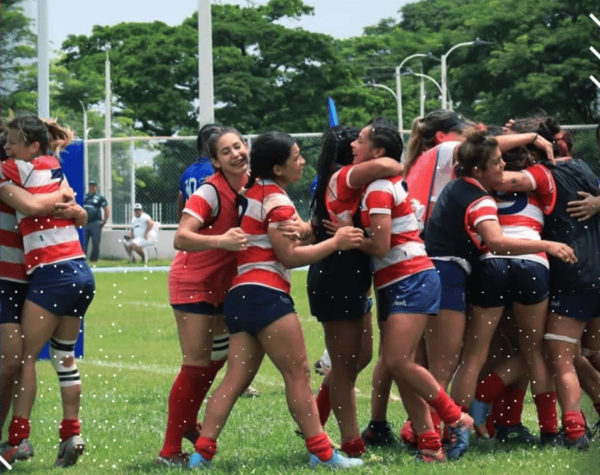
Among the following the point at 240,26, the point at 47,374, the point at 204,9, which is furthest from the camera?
the point at 240,26

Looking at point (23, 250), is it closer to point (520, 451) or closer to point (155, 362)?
point (520, 451)

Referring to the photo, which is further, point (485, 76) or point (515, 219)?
point (485, 76)

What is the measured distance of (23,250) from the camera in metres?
6.69

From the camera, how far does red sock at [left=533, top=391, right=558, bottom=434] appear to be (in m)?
7.07

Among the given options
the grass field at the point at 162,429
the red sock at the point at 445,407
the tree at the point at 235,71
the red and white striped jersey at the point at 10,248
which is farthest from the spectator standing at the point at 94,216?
the tree at the point at 235,71

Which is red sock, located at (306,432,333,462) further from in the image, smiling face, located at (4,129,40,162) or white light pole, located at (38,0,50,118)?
white light pole, located at (38,0,50,118)

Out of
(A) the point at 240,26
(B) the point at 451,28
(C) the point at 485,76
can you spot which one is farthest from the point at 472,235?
(B) the point at 451,28

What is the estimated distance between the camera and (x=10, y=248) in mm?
6668

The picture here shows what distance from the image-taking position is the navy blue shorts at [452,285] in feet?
22.2

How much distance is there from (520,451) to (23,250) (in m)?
2.73

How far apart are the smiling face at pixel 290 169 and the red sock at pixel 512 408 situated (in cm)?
192

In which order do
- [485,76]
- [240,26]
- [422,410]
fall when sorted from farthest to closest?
[240,26]
[485,76]
[422,410]

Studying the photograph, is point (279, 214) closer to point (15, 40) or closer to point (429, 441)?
point (429, 441)

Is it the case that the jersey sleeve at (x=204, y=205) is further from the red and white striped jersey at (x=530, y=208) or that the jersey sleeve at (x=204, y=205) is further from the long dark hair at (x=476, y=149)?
the red and white striped jersey at (x=530, y=208)
